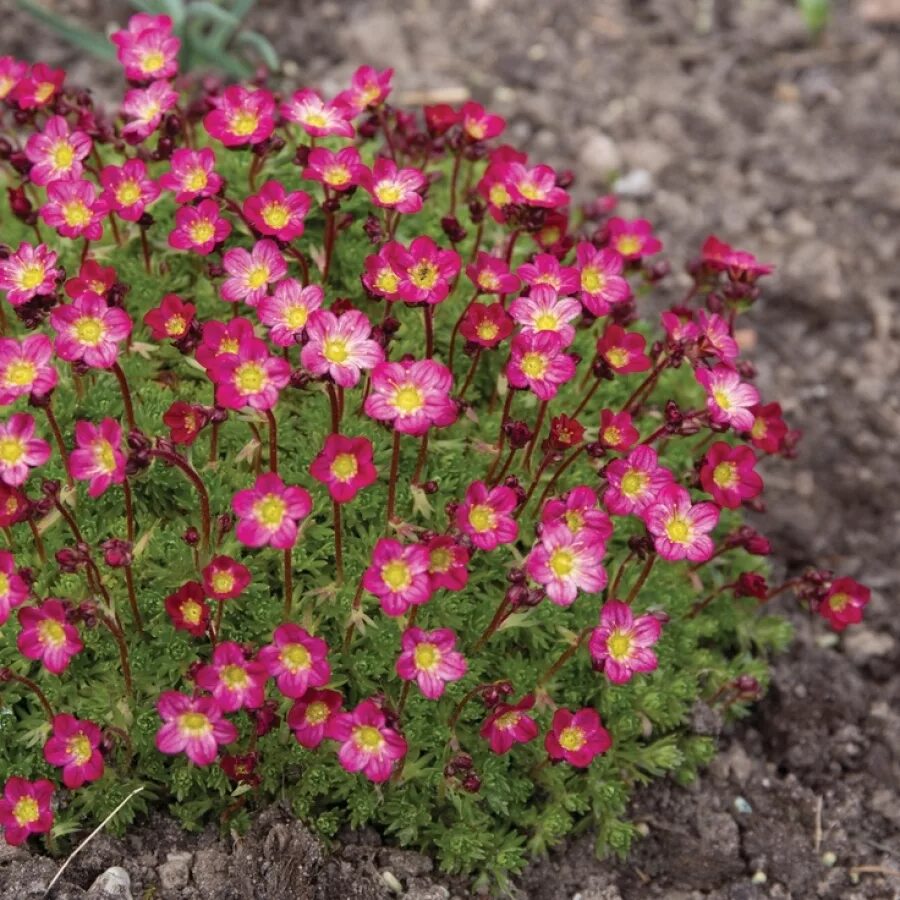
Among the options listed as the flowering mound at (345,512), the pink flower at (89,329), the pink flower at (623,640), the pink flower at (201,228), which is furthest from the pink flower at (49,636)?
the pink flower at (623,640)

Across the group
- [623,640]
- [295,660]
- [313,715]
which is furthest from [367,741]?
[623,640]

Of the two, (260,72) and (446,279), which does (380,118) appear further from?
(446,279)

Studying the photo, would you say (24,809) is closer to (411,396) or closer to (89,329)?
(89,329)

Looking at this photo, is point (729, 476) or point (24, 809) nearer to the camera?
point (24, 809)

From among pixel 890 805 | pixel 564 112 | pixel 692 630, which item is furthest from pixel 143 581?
pixel 564 112

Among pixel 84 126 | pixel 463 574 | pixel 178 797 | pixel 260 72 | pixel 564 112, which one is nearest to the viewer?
pixel 463 574

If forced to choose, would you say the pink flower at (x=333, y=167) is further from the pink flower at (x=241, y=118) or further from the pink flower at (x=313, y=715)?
the pink flower at (x=313, y=715)

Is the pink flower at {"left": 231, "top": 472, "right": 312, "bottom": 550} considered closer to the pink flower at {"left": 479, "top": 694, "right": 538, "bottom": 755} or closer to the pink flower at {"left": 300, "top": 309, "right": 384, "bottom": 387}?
the pink flower at {"left": 300, "top": 309, "right": 384, "bottom": 387}
